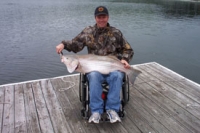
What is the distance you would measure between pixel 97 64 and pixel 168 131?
4.85 ft

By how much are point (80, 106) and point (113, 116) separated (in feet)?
2.67

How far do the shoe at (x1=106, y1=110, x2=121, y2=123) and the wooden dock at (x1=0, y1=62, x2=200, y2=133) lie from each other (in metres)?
0.13

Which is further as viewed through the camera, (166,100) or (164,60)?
(164,60)

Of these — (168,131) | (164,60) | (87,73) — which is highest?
(87,73)

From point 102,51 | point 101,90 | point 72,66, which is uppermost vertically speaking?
point 102,51

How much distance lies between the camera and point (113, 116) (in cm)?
317

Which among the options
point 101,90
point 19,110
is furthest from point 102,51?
point 19,110

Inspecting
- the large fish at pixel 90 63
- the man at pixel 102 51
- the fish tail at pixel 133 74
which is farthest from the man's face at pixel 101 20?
the fish tail at pixel 133 74

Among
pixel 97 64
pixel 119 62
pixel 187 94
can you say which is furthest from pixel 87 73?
pixel 187 94

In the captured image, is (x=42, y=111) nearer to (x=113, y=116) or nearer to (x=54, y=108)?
(x=54, y=108)

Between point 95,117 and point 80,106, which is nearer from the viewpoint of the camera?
point 95,117

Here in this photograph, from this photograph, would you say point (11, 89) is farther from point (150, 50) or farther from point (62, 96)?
point (150, 50)

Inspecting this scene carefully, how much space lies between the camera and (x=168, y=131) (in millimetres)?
3145

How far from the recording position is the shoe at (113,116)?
10.3 ft
